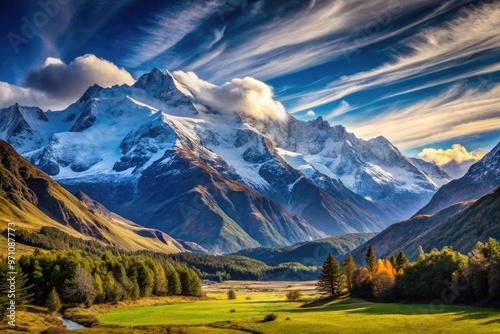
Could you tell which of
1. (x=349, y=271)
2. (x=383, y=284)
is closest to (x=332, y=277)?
(x=349, y=271)

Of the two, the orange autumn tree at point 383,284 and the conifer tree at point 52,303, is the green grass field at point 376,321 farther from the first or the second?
the conifer tree at point 52,303

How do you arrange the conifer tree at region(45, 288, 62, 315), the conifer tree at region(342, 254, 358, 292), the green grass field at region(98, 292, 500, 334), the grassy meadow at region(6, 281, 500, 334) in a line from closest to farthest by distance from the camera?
the green grass field at region(98, 292, 500, 334)
the grassy meadow at region(6, 281, 500, 334)
the conifer tree at region(45, 288, 62, 315)
the conifer tree at region(342, 254, 358, 292)

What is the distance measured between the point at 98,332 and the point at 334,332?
46.3 m

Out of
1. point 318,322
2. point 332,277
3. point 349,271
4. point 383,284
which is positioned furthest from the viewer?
point 332,277

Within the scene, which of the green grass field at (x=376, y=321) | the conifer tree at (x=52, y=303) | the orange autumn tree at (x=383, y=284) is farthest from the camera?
the conifer tree at (x=52, y=303)

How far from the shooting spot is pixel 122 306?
166250 millimetres

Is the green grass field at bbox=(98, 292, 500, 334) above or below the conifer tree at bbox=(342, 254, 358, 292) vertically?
below

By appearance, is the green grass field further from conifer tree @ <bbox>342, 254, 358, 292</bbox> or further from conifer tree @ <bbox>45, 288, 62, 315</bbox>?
conifer tree @ <bbox>342, 254, 358, 292</bbox>

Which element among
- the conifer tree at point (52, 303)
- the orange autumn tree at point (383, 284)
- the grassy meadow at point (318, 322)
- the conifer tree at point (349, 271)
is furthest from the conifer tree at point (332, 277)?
the conifer tree at point (52, 303)

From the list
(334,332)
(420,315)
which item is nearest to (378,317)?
(420,315)

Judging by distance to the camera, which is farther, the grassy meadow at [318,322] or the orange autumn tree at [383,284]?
the orange autumn tree at [383,284]

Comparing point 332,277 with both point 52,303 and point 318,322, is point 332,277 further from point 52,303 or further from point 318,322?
point 52,303

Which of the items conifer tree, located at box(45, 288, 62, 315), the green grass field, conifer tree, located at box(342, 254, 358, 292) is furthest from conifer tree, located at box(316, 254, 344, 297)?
conifer tree, located at box(45, 288, 62, 315)

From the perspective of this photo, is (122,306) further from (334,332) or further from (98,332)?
(334,332)
